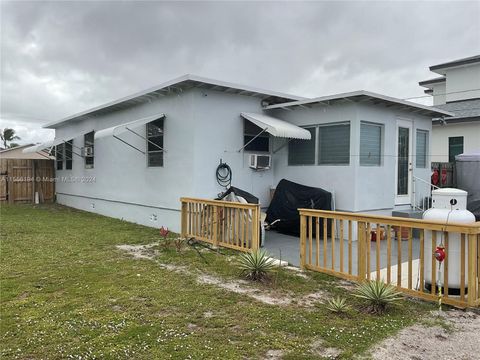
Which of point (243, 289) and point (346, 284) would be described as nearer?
point (243, 289)

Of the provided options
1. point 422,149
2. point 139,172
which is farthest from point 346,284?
point 139,172

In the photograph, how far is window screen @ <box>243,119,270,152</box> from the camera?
9.63 meters

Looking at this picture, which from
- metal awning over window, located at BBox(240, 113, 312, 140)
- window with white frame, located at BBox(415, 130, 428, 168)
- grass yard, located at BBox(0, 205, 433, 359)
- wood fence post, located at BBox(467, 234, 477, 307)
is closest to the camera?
grass yard, located at BBox(0, 205, 433, 359)

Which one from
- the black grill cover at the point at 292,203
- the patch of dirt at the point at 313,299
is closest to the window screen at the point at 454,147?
the black grill cover at the point at 292,203

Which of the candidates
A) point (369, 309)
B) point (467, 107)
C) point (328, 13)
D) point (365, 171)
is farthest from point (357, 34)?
point (369, 309)

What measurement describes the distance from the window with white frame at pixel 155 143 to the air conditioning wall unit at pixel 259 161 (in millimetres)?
2262

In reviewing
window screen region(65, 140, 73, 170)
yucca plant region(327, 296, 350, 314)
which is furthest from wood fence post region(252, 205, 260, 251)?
window screen region(65, 140, 73, 170)

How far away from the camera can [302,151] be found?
9.65m

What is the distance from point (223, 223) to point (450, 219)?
12.9ft

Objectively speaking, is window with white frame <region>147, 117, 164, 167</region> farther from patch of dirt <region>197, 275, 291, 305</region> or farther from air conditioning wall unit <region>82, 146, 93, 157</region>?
patch of dirt <region>197, 275, 291, 305</region>

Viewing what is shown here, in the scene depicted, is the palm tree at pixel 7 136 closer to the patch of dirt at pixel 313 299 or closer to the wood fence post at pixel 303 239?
the wood fence post at pixel 303 239

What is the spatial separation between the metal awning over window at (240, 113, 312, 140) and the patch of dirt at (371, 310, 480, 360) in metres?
5.33

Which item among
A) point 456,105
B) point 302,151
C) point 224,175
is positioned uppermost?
point 456,105

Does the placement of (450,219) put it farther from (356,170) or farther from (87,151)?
(87,151)
